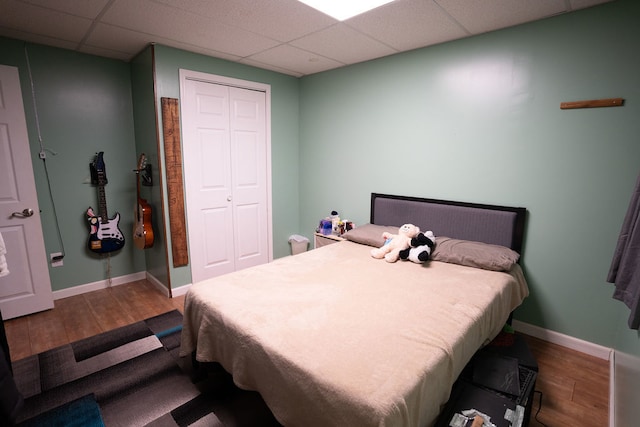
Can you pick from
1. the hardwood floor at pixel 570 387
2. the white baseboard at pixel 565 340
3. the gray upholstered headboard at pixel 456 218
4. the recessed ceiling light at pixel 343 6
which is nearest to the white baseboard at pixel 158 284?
the gray upholstered headboard at pixel 456 218

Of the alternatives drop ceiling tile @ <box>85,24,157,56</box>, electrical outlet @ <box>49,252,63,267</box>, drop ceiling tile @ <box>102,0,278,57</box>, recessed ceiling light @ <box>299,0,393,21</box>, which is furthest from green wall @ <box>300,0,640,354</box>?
electrical outlet @ <box>49,252,63,267</box>

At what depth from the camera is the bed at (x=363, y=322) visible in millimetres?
1163

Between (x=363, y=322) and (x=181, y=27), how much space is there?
8.16 feet

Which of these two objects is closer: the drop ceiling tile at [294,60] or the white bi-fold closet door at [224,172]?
the drop ceiling tile at [294,60]

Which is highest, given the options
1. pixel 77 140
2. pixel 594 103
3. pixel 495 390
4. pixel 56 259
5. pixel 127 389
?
pixel 594 103


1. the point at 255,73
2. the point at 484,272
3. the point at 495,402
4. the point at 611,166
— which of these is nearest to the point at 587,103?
the point at 611,166

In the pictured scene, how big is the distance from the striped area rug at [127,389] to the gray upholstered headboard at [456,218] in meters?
1.98

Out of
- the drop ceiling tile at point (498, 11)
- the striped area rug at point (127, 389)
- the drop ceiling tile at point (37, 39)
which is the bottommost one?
the striped area rug at point (127, 389)

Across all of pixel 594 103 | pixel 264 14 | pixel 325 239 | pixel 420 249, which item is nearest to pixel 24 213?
pixel 264 14

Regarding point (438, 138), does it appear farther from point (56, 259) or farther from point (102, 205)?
point (56, 259)

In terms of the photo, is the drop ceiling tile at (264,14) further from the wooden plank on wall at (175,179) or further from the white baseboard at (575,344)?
the white baseboard at (575,344)

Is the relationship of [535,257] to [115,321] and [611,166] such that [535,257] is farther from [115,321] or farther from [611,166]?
[115,321]

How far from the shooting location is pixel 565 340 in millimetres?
2350

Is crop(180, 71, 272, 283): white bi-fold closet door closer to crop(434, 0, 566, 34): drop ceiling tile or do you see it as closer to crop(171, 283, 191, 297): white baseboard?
crop(171, 283, 191, 297): white baseboard
